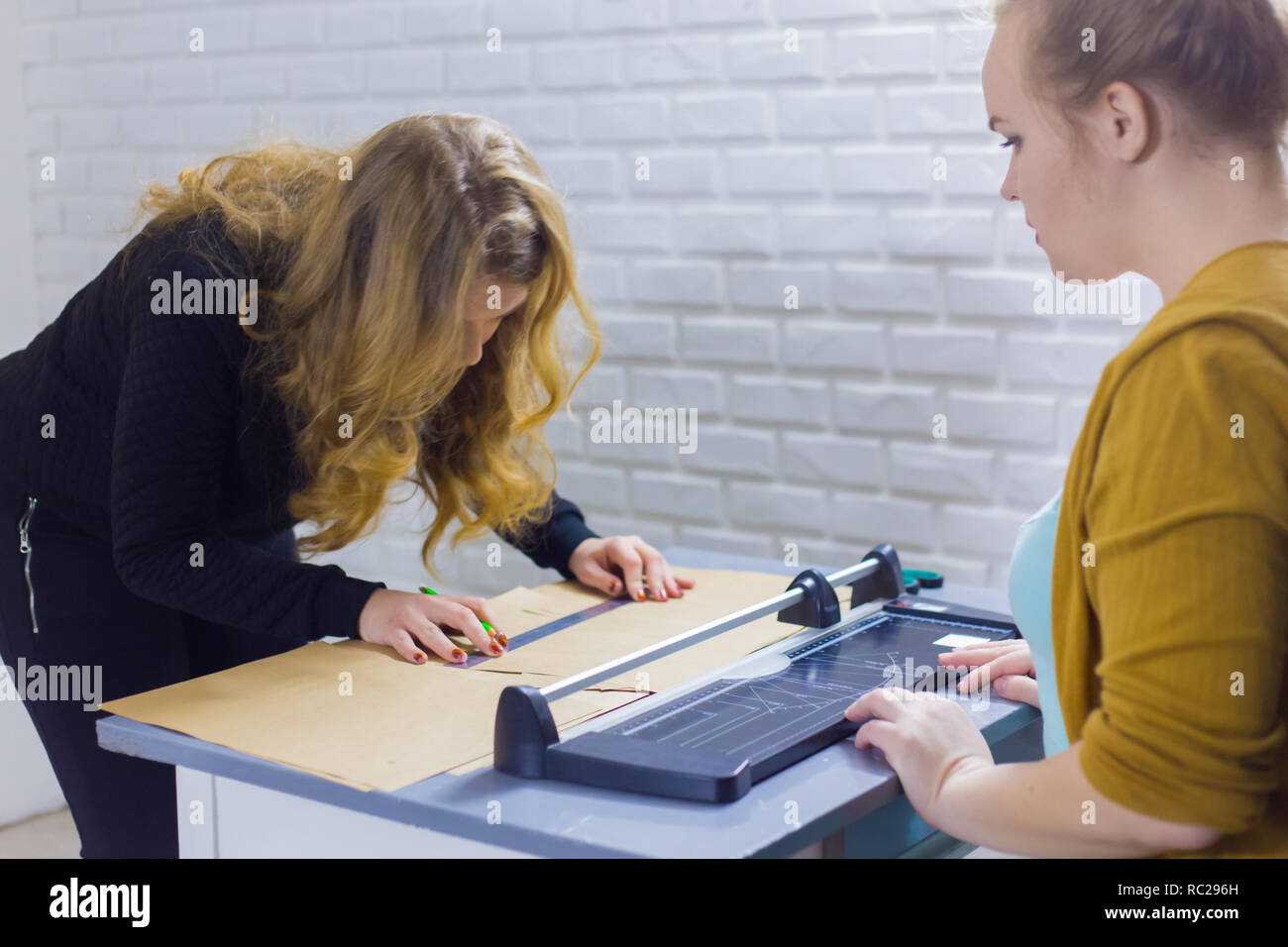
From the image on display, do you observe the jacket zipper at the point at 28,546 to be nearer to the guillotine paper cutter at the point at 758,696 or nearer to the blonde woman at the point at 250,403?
the blonde woman at the point at 250,403

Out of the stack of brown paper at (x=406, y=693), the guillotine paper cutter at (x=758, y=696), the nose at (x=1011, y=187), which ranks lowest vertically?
the stack of brown paper at (x=406, y=693)

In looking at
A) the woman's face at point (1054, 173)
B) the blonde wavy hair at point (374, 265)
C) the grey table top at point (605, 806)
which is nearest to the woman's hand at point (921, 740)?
the grey table top at point (605, 806)

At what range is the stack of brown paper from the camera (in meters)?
1.04

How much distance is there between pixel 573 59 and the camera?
2.36 m

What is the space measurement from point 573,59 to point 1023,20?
1.64 metres

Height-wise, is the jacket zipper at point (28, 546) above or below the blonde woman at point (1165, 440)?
below

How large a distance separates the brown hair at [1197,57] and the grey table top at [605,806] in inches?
20.1

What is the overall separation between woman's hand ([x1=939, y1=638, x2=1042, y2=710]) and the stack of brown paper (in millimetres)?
197

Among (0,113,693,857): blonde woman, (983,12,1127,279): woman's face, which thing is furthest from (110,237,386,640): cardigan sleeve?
(983,12,1127,279): woman's face

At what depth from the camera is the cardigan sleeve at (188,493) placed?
1267mm

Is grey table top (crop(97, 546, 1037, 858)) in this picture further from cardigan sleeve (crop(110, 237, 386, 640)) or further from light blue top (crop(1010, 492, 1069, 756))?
cardigan sleeve (crop(110, 237, 386, 640))

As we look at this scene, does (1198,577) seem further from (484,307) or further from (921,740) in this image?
(484,307)
